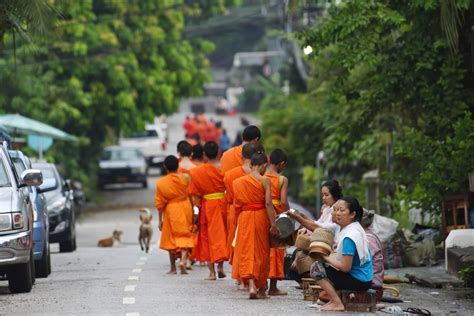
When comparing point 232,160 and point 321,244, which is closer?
point 321,244

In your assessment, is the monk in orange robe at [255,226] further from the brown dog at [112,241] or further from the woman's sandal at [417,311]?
the brown dog at [112,241]

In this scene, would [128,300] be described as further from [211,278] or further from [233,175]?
[211,278]

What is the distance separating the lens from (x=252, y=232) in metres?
15.0

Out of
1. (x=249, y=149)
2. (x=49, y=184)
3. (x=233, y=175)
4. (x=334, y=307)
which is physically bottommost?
(x=334, y=307)

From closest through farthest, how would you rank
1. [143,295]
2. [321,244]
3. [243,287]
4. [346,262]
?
[346,262] → [321,244] → [143,295] → [243,287]

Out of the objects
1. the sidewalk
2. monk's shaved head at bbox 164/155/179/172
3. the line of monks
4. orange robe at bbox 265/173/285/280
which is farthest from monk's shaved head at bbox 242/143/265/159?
monk's shaved head at bbox 164/155/179/172

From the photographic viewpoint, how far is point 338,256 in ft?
44.8

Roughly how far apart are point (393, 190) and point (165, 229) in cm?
996

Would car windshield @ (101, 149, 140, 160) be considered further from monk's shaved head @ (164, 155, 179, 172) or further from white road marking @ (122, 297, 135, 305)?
white road marking @ (122, 297, 135, 305)

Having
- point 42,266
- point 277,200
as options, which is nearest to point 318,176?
point 42,266

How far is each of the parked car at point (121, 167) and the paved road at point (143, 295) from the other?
27.8 m

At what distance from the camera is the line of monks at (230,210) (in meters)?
15.0

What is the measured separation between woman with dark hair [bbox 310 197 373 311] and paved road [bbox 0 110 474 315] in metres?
0.33

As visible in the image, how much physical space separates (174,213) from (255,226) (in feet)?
13.4
